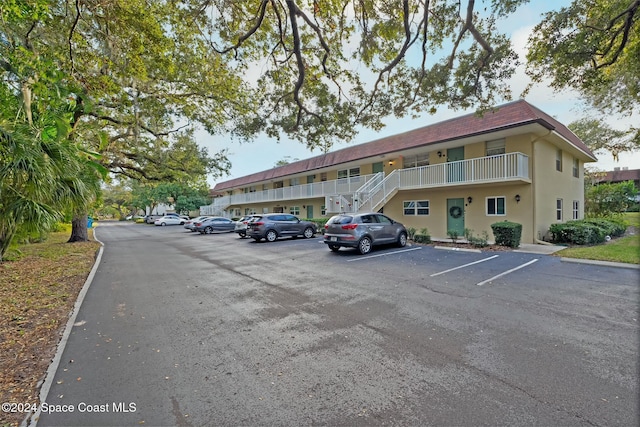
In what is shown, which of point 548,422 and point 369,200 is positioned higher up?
point 369,200

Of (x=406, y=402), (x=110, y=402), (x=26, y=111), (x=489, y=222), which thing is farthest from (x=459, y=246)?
(x=26, y=111)

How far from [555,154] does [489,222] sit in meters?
Answer: 5.42

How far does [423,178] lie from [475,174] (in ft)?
9.15

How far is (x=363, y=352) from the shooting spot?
3.41m

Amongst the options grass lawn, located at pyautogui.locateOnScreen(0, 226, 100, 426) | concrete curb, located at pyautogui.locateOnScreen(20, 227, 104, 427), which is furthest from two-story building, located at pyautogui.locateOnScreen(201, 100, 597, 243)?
grass lawn, located at pyautogui.locateOnScreen(0, 226, 100, 426)

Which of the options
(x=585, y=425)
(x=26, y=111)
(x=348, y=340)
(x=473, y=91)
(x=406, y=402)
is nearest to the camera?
(x=585, y=425)

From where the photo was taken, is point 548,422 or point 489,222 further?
point 489,222

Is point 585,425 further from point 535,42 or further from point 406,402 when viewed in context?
point 535,42

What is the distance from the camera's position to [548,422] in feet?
7.34

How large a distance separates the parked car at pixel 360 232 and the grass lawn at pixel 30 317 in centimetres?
793

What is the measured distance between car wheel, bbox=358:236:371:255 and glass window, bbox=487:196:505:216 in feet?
24.1

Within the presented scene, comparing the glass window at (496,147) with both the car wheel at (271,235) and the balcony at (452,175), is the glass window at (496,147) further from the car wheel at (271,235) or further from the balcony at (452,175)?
the car wheel at (271,235)

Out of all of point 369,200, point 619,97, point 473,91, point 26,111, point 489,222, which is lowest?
point 489,222

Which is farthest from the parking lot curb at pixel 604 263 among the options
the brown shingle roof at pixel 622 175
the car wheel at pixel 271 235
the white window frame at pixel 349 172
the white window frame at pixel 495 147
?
the brown shingle roof at pixel 622 175
